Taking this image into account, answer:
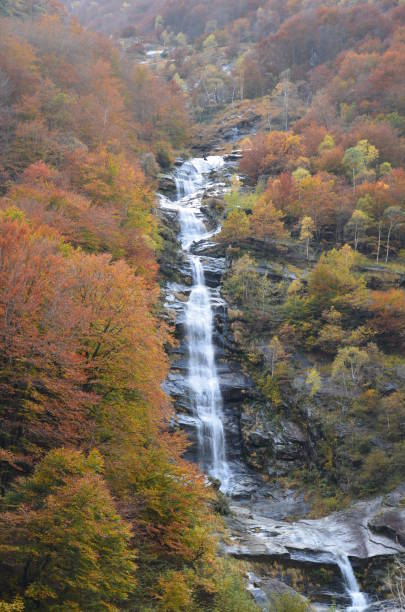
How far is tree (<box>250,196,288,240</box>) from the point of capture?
47.9 meters

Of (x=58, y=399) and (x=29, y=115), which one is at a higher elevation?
(x=29, y=115)

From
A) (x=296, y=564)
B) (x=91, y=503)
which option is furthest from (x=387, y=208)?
(x=91, y=503)

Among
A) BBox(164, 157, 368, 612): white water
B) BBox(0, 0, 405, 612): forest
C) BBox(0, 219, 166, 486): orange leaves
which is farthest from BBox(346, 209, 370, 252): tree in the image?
BBox(0, 219, 166, 486): orange leaves

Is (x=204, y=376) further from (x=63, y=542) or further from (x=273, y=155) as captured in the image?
(x=273, y=155)

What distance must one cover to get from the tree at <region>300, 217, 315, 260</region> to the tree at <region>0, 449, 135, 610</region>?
3773cm

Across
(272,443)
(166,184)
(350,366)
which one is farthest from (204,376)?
(166,184)

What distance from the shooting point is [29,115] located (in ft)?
147

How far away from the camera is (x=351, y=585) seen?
75.6 feet

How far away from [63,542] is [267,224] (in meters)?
40.5

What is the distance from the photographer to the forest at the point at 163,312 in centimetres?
1406

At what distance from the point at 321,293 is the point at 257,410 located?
11.0 meters

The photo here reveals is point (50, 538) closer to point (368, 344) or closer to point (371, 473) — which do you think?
point (371, 473)

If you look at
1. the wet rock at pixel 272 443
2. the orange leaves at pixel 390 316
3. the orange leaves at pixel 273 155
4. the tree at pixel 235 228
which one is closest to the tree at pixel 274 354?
the wet rock at pixel 272 443

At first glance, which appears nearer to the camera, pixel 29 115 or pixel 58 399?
pixel 58 399
